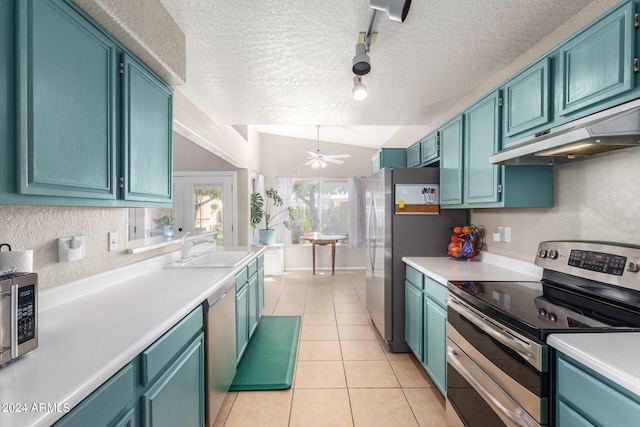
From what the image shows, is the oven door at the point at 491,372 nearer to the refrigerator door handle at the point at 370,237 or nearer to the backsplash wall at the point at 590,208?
the backsplash wall at the point at 590,208

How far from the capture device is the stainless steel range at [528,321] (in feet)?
3.70

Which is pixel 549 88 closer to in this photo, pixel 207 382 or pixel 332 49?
pixel 332 49

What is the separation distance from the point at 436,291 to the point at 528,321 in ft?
3.03

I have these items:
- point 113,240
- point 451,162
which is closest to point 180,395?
point 113,240

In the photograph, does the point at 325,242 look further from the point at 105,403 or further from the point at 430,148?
the point at 105,403

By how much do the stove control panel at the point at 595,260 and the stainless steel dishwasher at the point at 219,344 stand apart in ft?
6.53

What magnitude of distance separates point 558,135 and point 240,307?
234 centimetres

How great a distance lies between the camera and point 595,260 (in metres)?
1.49

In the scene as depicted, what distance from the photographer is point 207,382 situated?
1.71 meters

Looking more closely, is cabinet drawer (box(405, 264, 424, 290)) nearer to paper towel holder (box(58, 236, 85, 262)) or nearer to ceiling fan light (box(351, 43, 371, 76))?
ceiling fan light (box(351, 43, 371, 76))

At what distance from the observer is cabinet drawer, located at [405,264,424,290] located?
240 cm

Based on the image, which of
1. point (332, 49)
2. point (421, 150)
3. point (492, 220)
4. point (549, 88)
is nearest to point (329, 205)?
point (421, 150)

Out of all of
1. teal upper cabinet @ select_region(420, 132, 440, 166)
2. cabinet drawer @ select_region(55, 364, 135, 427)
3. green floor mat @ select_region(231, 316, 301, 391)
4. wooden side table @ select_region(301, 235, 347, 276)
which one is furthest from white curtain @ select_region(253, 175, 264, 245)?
cabinet drawer @ select_region(55, 364, 135, 427)

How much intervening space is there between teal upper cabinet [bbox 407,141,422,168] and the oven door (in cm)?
194
